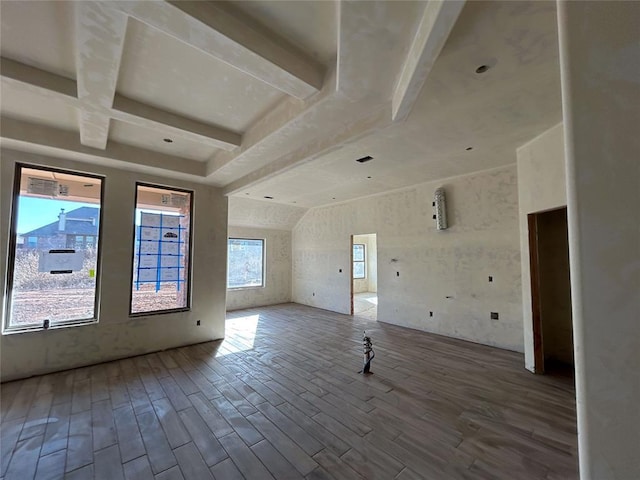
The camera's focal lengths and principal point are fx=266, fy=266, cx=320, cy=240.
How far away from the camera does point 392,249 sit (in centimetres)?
615

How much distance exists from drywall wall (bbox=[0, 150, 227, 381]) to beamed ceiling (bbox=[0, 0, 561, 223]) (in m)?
0.44

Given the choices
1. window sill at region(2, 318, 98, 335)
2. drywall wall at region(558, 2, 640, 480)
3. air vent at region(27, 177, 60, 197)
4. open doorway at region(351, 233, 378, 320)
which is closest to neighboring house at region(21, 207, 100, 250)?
air vent at region(27, 177, 60, 197)

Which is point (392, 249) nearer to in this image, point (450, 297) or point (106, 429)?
point (450, 297)

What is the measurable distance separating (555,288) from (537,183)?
1767mm

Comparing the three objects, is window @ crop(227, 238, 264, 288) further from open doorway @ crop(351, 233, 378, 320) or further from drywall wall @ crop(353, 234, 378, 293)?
drywall wall @ crop(353, 234, 378, 293)

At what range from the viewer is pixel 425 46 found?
5.31 feet

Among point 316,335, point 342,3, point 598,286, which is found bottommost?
point 316,335

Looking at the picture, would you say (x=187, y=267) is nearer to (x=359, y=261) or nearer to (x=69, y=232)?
(x=69, y=232)

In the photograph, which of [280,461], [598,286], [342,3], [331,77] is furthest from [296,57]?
[280,461]

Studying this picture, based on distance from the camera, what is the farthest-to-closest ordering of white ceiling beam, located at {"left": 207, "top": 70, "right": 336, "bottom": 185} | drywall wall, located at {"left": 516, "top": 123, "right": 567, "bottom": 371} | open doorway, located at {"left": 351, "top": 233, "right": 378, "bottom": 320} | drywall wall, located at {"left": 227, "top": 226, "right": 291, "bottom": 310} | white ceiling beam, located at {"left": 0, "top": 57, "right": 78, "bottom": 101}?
1. open doorway, located at {"left": 351, "top": 233, "right": 378, "bottom": 320}
2. drywall wall, located at {"left": 227, "top": 226, "right": 291, "bottom": 310}
3. drywall wall, located at {"left": 516, "top": 123, "right": 567, "bottom": 371}
4. white ceiling beam, located at {"left": 207, "top": 70, "right": 336, "bottom": 185}
5. white ceiling beam, located at {"left": 0, "top": 57, "right": 78, "bottom": 101}

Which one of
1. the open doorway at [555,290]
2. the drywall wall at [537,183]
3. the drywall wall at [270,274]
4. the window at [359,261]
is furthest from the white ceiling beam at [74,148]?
the window at [359,261]

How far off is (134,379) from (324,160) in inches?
154

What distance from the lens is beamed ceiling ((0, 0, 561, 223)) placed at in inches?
65.4

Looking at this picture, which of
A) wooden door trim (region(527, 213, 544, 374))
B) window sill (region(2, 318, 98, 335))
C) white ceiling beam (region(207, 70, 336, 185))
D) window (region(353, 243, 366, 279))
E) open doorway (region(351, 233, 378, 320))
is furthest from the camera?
window (region(353, 243, 366, 279))
